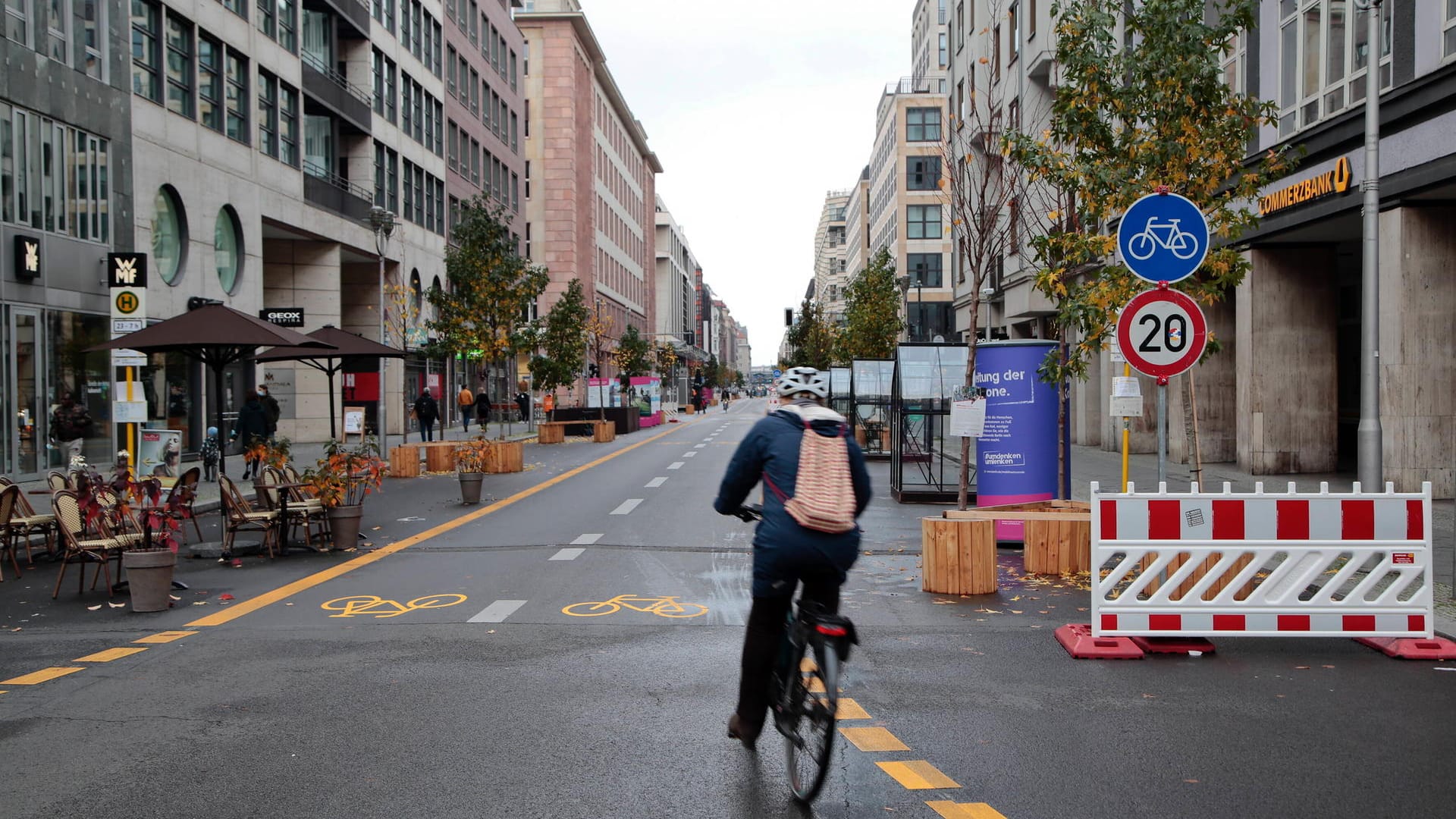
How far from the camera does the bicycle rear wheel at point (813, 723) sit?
4.50 meters

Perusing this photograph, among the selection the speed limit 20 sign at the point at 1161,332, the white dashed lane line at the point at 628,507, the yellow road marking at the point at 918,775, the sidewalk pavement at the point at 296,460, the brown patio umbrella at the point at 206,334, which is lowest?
the white dashed lane line at the point at 628,507

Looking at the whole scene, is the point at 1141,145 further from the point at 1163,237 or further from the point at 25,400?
the point at 25,400

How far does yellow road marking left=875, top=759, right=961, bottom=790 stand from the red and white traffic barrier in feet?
8.92

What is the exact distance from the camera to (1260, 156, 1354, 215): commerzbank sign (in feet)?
57.2

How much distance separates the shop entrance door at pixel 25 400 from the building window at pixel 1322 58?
2231 centimetres

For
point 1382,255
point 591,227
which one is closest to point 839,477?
point 1382,255

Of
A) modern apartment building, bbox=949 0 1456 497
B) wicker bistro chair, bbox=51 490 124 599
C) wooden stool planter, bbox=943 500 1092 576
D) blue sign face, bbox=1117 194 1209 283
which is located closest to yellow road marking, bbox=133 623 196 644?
wicker bistro chair, bbox=51 490 124 599

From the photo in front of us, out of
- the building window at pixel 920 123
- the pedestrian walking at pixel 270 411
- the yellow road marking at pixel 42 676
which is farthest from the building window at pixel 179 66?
the building window at pixel 920 123

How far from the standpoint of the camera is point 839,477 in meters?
4.87

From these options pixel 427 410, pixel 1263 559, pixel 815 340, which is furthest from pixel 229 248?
pixel 815 340

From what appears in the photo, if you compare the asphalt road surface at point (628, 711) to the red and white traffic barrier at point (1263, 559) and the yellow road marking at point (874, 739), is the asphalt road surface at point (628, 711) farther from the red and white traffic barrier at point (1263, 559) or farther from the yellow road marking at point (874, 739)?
the red and white traffic barrier at point (1263, 559)

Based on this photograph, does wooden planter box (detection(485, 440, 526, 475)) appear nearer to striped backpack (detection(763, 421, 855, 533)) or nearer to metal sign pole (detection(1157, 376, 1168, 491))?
metal sign pole (detection(1157, 376, 1168, 491))

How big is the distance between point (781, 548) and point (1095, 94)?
9.11m

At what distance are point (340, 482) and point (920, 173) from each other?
2690 inches
